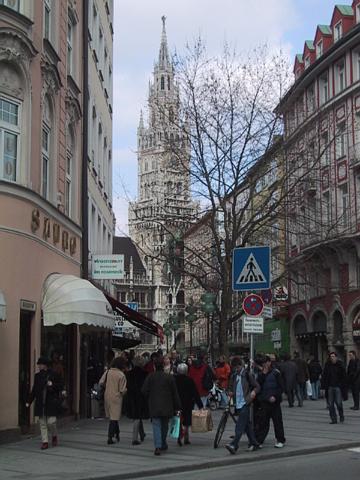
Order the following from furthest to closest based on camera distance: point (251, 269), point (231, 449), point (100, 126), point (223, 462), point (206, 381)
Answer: point (100, 126), point (206, 381), point (251, 269), point (231, 449), point (223, 462)

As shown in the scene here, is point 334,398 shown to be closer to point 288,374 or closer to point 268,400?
point 268,400

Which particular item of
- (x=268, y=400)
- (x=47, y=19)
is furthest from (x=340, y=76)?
(x=268, y=400)

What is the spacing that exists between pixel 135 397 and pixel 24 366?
2612 millimetres

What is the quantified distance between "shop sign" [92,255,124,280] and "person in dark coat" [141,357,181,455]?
994 centimetres

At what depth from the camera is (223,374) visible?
2658 cm

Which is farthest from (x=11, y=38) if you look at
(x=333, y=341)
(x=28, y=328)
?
(x=333, y=341)

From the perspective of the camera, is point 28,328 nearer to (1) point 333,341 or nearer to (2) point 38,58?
(2) point 38,58

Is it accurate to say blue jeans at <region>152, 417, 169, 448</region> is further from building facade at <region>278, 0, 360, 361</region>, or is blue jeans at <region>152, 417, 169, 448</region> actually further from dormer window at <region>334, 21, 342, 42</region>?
dormer window at <region>334, 21, 342, 42</region>

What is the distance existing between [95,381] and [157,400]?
9.73 metres

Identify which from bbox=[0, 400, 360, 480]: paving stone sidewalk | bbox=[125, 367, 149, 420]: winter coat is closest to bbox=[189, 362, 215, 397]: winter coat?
bbox=[0, 400, 360, 480]: paving stone sidewalk

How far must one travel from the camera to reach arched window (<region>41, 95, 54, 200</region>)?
62.2 ft

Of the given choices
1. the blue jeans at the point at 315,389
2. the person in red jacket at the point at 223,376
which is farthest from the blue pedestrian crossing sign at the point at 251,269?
the blue jeans at the point at 315,389

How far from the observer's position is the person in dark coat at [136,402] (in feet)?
51.9

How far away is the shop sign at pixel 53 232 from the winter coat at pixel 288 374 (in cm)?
868
